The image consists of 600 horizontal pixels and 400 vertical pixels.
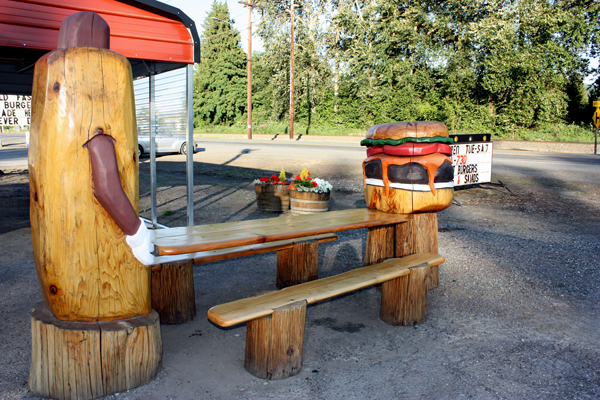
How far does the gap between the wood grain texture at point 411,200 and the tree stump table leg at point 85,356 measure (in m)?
2.43

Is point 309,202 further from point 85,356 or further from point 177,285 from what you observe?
point 85,356

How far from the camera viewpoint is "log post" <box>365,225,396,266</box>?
4523 mm

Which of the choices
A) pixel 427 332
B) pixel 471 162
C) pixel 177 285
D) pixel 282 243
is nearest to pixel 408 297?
pixel 427 332

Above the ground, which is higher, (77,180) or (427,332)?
(77,180)

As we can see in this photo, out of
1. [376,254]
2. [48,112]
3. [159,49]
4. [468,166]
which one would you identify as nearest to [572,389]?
[376,254]

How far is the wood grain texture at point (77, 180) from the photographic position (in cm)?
241

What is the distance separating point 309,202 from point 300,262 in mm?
2756

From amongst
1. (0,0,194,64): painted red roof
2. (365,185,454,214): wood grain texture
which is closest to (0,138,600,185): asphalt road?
(0,0,194,64): painted red roof

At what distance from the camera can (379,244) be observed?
4.54 m

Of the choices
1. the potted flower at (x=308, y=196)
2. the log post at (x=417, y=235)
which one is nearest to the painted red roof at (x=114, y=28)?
the potted flower at (x=308, y=196)

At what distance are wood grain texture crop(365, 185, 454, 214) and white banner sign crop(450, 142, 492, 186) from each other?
5.61 metres

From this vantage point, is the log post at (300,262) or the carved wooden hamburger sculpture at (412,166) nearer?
the carved wooden hamburger sculpture at (412,166)

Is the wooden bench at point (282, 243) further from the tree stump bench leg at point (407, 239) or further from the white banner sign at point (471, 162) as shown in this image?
the white banner sign at point (471, 162)

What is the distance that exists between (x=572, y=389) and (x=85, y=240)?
115 inches
